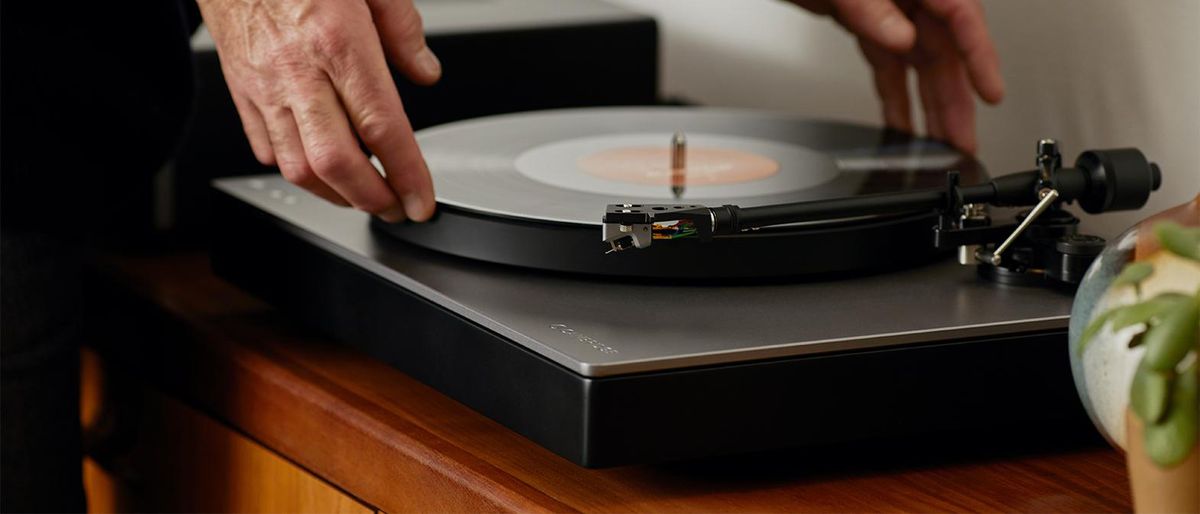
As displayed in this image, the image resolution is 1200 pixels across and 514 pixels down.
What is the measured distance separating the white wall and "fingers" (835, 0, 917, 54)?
12cm

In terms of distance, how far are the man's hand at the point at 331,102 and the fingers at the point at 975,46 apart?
1.41 feet

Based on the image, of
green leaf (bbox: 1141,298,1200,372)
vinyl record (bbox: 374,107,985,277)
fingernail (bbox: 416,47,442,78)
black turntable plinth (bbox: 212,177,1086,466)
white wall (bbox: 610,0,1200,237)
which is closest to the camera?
green leaf (bbox: 1141,298,1200,372)

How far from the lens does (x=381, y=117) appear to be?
2.36ft

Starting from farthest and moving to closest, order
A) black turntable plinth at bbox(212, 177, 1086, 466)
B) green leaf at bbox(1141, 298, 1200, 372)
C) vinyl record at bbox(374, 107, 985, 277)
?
vinyl record at bbox(374, 107, 985, 277) < black turntable plinth at bbox(212, 177, 1086, 466) < green leaf at bbox(1141, 298, 1200, 372)

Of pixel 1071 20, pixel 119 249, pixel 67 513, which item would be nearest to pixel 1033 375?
pixel 1071 20

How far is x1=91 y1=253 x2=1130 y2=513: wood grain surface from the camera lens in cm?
63

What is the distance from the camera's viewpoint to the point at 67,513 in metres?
0.92

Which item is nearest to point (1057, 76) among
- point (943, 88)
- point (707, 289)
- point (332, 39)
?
point (943, 88)

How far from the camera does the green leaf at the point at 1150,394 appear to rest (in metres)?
0.46

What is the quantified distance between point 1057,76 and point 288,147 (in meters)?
0.57

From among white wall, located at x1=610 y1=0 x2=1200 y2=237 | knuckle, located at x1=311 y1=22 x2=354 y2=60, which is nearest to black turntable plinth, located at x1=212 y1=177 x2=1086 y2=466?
knuckle, located at x1=311 y1=22 x2=354 y2=60

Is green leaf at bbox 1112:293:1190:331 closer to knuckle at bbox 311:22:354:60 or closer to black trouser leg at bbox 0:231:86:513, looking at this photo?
knuckle at bbox 311:22:354:60

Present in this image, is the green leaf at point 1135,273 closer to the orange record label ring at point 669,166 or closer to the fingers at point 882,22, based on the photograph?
the orange record label ring at point 669,166

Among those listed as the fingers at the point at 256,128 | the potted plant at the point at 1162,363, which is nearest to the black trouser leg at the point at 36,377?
the fingers at the point at 256,128
